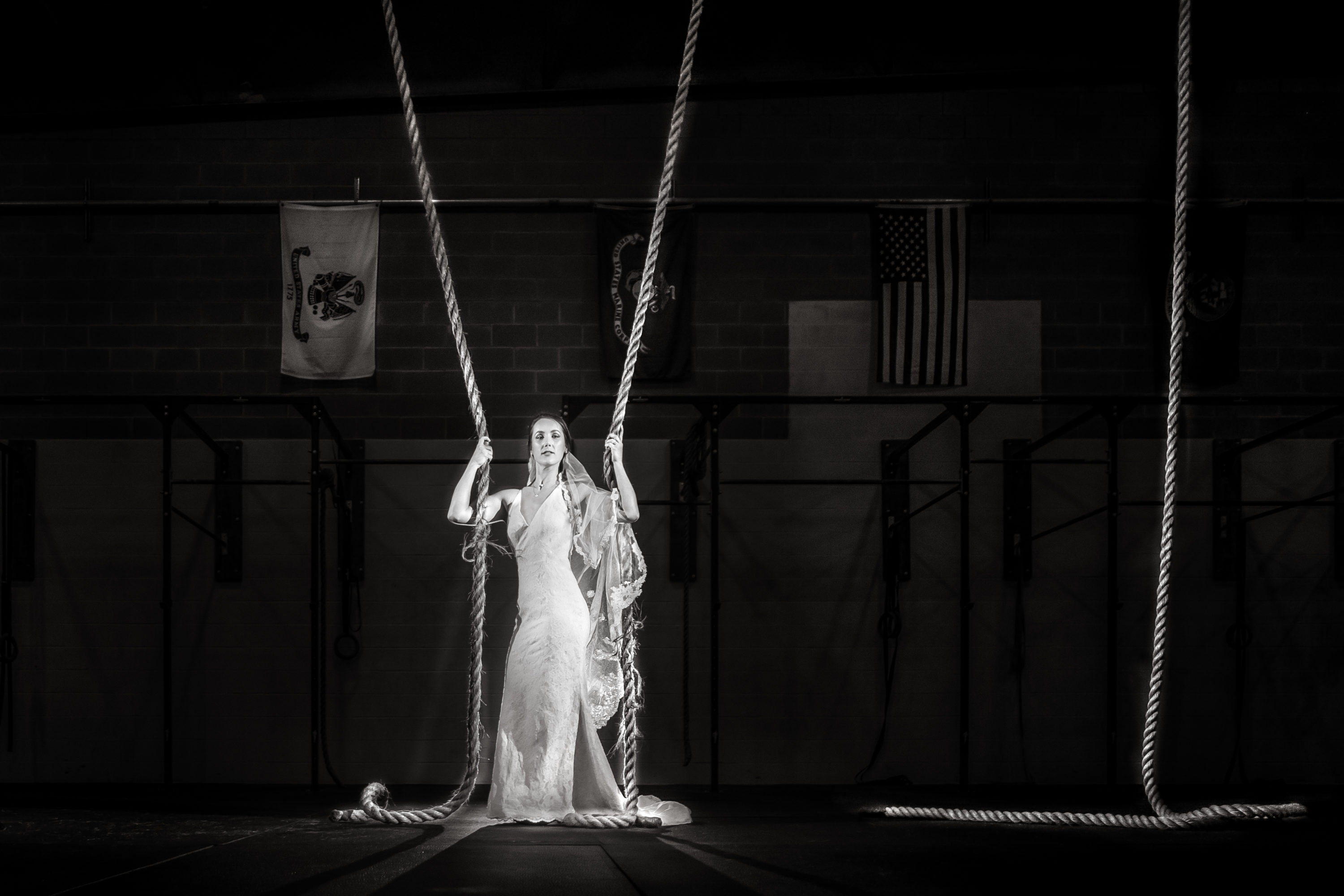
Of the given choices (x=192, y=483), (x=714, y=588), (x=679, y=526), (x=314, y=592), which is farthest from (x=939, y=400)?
(x=192, y=483)

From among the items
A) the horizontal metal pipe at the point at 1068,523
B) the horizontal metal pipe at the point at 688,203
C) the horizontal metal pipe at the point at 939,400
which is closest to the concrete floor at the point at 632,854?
the horizontal metal pipe at the point at 1068,523

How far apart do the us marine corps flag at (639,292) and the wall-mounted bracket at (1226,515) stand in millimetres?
2848

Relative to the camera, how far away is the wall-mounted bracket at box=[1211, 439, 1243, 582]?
235 inches

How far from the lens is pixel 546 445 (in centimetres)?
433

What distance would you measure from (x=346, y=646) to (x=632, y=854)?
9.12 feet

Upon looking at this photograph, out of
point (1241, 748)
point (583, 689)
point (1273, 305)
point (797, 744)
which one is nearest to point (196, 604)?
point (583, 689)

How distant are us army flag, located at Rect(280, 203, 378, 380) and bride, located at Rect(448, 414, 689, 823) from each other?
1.87 metres

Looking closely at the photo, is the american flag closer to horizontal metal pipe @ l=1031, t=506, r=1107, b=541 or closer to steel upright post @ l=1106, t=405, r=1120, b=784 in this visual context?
horizontal metal pipe @ l=1031, t=506, r=1107, b=541

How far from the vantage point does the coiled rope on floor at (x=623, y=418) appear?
3.37 meters

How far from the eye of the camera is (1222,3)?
229 inches

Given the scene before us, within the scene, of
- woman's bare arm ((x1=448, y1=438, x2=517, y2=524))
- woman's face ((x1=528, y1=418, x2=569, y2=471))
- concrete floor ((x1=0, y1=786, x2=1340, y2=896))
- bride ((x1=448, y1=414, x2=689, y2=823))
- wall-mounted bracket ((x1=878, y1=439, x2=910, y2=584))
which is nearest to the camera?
concrete floor ((x1=0, y1=786, x2=1340, y2=896))

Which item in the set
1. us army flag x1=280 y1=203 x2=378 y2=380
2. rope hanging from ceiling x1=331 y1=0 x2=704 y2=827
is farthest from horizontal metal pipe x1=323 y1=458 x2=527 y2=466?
rope hanging from ceiling x1=331 y1=0 x2=704 y2=827

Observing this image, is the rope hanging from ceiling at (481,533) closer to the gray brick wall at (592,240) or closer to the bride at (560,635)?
the bride at (560,635)

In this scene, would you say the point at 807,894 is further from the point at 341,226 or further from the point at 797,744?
the point at 341,226
